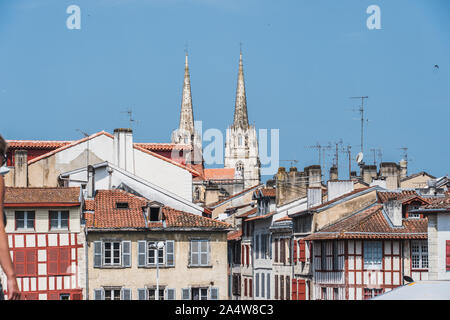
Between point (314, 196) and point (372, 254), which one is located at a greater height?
point (314, 196)

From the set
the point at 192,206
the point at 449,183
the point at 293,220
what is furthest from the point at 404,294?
the point at 449,183

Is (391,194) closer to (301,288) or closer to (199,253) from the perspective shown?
(301,288)

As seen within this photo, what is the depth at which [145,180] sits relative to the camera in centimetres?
5191

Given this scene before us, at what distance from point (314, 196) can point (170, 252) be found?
1000 cm

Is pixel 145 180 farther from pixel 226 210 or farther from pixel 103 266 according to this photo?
pixel 226 210

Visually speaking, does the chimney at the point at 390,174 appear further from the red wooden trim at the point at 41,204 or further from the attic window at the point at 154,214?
the red wooden trim at the point at 41,204

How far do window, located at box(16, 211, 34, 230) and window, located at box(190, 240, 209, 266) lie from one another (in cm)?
749

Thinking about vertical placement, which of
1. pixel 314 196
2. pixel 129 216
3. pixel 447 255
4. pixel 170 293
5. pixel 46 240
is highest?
pixel 314 196

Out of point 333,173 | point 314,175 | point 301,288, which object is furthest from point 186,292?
point 333,173

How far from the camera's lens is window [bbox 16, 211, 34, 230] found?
45.1 metres

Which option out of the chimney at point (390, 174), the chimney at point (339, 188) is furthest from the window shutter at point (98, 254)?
the chimney at point (390, 174)

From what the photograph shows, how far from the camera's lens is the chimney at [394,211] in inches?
1788

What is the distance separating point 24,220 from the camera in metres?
45.2

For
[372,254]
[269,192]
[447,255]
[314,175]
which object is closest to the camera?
[447,255]
